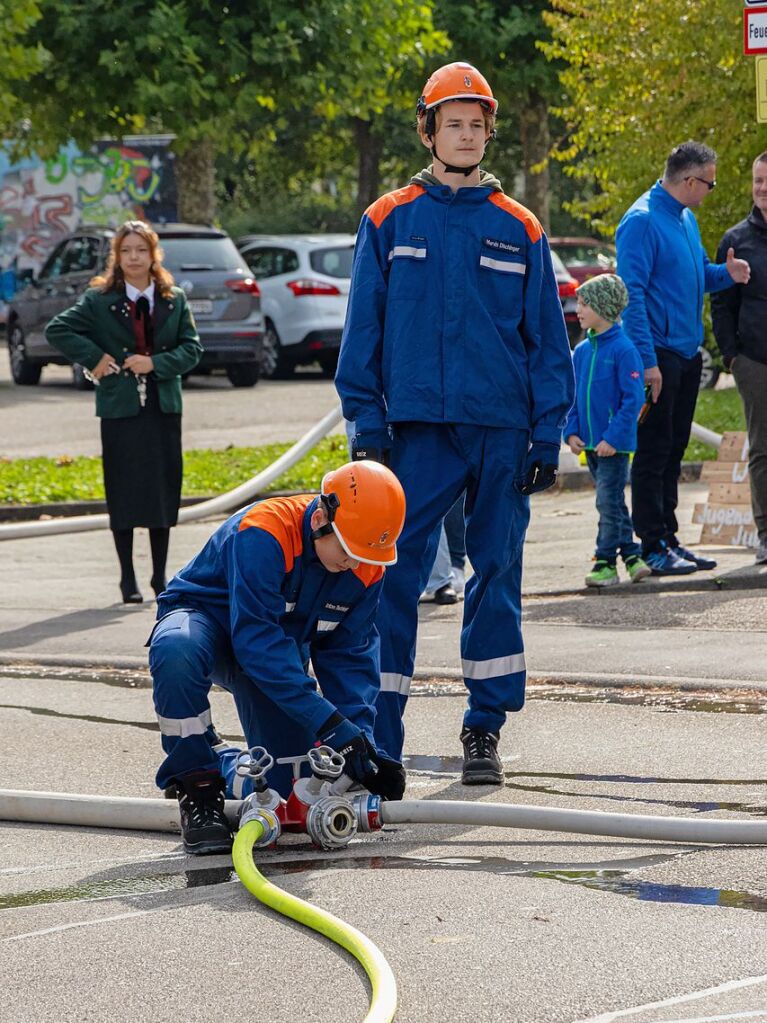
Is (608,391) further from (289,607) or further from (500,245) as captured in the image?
(289,607)

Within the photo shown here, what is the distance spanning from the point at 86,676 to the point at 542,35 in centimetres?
2465

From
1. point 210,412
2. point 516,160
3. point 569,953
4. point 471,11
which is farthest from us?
point 516,160

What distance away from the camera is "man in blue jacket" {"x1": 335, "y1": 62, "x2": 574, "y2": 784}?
6.02 m

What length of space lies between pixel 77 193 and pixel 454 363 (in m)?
30.4

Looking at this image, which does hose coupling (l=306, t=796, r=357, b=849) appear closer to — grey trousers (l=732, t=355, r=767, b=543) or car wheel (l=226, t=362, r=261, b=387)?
grey trousers (l=732, t=355, r=767, b=543)

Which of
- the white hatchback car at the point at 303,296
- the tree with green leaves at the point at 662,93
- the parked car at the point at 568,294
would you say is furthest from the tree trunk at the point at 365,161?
the tree with green leaves at the point at 662,93

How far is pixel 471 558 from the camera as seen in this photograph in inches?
244

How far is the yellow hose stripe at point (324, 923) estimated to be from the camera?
3.89 metres

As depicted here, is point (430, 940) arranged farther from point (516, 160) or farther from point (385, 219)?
point (516, 160)

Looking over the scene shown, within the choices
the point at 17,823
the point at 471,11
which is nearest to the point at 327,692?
the point at 17,823

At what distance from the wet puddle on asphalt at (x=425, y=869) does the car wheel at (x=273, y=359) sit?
1981cm

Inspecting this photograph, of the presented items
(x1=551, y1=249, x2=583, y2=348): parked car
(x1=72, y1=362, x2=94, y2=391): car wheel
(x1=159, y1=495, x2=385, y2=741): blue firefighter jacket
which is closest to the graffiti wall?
(x1=551, y1=249, x2=583, y2=348): parked car

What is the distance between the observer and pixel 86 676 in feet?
26.9

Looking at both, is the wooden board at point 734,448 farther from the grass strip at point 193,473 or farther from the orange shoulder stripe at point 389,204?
the orange shoulder stripe at point 389,204
